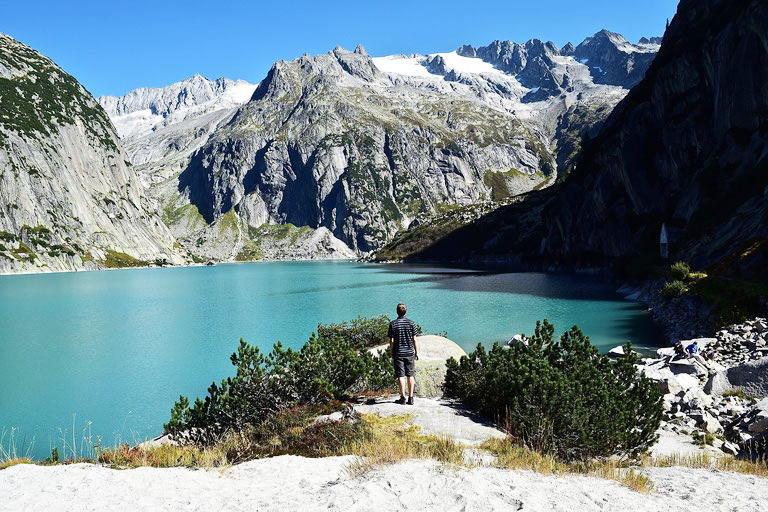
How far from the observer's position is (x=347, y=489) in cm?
811

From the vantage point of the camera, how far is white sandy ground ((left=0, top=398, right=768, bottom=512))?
761cm

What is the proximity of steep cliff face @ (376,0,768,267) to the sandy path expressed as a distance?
41.2 m

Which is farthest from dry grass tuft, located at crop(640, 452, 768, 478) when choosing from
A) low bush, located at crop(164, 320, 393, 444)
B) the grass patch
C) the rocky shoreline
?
low bush, located at crop(164, 320, 393, 444)

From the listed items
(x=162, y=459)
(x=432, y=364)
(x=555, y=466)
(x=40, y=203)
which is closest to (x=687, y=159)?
(x=432, y=364)

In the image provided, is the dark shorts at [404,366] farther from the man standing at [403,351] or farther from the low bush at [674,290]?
the low bush at [674,290]

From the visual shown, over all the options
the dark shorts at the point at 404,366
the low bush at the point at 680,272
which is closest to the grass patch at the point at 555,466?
the dark shorts at the point at 404,366

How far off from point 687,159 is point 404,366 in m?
95.3

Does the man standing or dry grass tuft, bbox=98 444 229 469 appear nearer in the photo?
dry grass tuft, bbox=98 444 229 469

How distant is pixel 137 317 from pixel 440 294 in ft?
148

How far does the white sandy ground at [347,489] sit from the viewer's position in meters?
7.61

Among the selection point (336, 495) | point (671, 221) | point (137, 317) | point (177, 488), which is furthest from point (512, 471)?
point (671, 221)

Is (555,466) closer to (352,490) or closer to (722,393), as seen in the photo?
(352,490)

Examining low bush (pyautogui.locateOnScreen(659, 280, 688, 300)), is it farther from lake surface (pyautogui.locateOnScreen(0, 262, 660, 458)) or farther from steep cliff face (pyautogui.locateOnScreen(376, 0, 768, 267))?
steep cliff face (pyautogui.locateOnScreen(376, 0, 768, 267))

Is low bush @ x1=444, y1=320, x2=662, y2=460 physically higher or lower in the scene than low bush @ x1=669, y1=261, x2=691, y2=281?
lower
